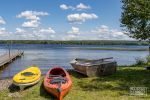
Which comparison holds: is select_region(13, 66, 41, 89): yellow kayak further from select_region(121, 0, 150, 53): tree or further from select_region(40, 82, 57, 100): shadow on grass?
select_region(121, 0, 150, 53): tree

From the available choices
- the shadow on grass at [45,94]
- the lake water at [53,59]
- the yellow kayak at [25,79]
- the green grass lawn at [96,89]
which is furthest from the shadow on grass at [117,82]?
the lake water at [53,59]

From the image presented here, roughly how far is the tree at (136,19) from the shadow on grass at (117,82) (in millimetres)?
3438

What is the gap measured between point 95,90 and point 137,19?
28.6 feet

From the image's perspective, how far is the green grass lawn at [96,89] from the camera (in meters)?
16.8

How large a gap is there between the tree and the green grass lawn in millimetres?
3696

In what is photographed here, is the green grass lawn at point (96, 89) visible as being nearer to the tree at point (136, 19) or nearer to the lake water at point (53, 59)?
the tree at point (136, 19)

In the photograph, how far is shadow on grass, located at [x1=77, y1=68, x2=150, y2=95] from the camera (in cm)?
1901

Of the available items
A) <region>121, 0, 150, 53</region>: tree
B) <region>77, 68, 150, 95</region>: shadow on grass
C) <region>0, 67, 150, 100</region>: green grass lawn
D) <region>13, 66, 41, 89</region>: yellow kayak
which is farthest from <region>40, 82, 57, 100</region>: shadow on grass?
<region>121, 0, 150, 53</region>: tree

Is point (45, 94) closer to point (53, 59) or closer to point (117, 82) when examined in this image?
point (117, 82)

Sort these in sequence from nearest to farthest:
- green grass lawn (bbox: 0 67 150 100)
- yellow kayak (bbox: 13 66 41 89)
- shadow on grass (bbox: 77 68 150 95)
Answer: green grass lawn (bbox: 0 67 150 100)
yellow kayak (bbox: 13 66 41 89)
shadow on grass (bbox: 77 68 150 95)

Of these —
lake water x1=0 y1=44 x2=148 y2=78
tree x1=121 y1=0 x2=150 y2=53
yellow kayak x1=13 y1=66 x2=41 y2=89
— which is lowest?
lake water x1=0 y1=44 x2=148 y2=78

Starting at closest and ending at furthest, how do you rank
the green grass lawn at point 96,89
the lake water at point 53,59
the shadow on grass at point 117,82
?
the green grass lawn at point 96,89 → the shadow on grass at point 117,82 → the lake water at point 53,59

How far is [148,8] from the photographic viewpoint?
21391 mm

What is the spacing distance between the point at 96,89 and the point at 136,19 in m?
8.51
